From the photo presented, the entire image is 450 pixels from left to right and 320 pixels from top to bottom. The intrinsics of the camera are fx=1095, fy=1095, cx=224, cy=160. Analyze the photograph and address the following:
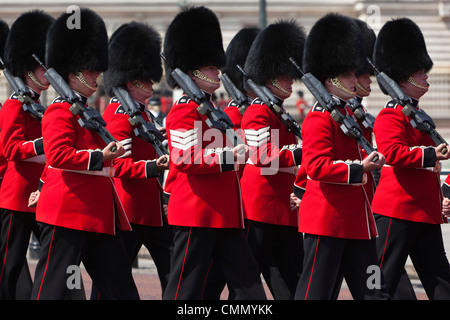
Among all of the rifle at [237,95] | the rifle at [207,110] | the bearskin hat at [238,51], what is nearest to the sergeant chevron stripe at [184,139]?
the rifle at [207,110]

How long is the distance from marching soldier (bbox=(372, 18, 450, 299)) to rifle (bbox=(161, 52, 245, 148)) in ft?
2.56

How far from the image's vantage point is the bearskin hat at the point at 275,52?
232 inches

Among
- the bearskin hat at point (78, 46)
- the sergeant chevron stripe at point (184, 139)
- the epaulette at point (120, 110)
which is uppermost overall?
the bearskin hat at point (78, 46)

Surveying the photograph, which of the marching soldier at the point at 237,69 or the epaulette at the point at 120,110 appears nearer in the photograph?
the epaulette at the point at 120,110

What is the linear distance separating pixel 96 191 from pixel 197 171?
0.45 m

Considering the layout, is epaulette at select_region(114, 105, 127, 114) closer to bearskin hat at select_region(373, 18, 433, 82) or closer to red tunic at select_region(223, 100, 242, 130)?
red tunic at select_region(223, 100, 242, 130)

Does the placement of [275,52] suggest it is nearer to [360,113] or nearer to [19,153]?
[360,113]

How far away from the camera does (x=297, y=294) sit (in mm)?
4820

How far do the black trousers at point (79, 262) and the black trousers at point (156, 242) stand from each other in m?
0.74

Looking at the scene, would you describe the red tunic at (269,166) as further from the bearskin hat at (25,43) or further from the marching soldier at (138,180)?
the bearskin hat at (25,43)

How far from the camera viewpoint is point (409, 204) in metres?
5.38

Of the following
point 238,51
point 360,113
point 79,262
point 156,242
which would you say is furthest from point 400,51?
point 79,262

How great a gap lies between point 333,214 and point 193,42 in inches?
46.6
